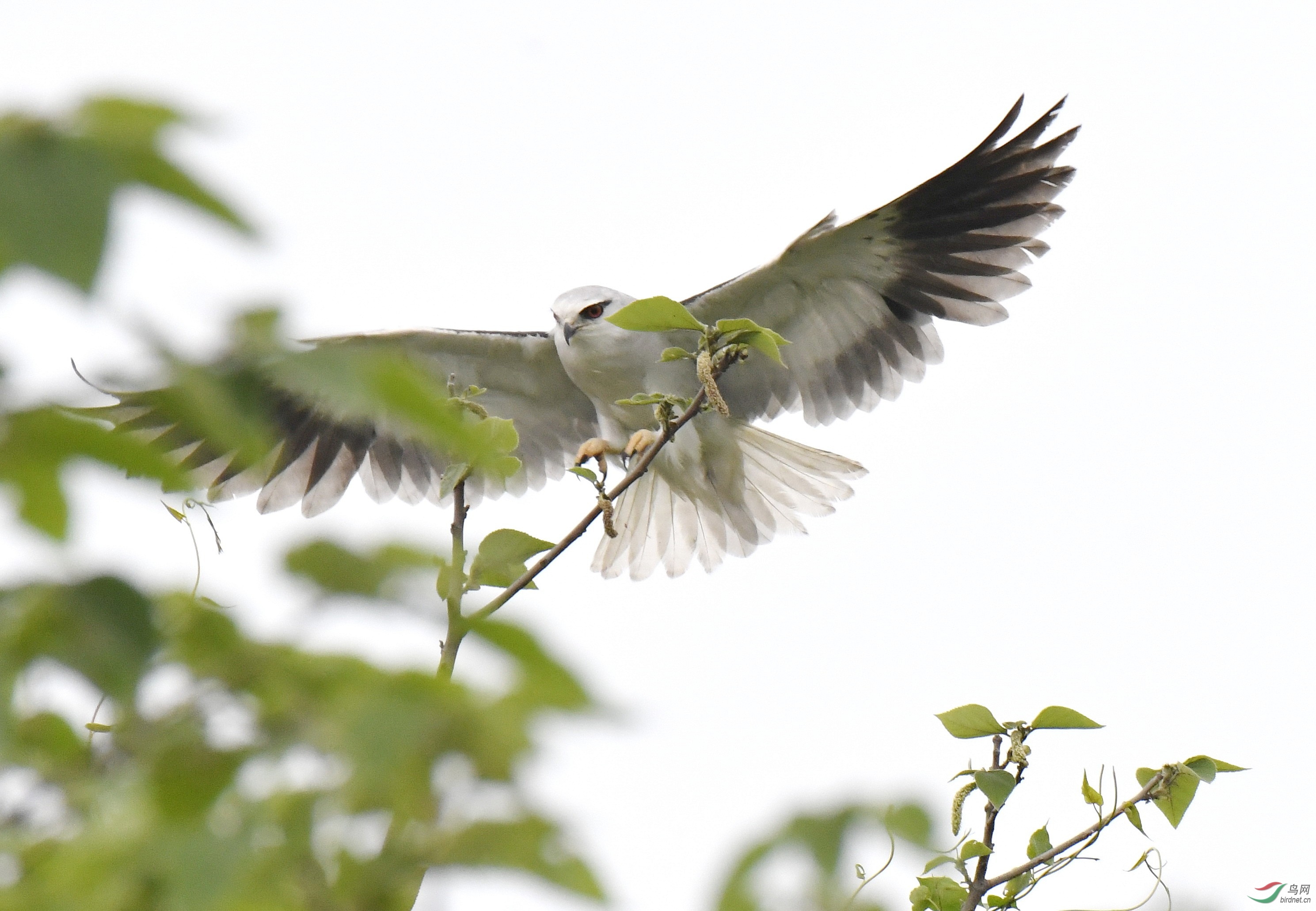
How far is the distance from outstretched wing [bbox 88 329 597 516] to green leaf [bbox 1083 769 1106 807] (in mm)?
3262

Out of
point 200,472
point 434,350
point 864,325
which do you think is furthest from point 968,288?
point 200,472

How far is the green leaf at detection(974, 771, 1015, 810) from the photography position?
2.23 meters

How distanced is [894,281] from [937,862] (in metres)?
3.28

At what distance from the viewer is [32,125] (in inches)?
25.4

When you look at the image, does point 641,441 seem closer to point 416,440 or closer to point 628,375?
point 628,375

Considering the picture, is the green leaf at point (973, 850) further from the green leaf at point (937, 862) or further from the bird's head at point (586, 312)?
the bird's head at point (586, 312)

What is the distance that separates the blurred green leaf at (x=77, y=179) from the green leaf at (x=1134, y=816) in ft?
7.13

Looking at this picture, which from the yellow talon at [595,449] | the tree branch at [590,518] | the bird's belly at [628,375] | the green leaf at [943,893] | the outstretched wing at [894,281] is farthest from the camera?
the bird's belly at [628,375]

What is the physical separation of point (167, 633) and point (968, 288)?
15.1ft

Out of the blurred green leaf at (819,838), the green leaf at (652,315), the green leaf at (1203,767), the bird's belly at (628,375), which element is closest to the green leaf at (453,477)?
the green leaf at (652,315)

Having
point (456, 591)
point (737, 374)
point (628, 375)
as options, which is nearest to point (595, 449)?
point (628, 375)

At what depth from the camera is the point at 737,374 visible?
5.55m

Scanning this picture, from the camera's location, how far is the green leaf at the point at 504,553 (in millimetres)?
2072

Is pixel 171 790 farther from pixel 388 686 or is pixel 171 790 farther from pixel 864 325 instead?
pixel 864 325
